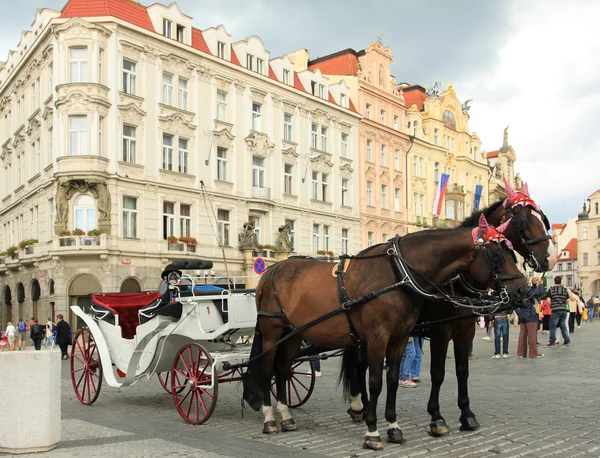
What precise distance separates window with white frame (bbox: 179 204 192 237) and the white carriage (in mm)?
21312

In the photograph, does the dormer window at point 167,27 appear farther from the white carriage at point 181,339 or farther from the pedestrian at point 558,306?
the white carriage at point 181,339

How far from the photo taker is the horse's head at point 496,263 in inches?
258

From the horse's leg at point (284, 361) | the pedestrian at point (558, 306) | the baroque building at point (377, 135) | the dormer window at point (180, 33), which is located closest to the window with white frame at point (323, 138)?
the baroque building at point (377, 135)

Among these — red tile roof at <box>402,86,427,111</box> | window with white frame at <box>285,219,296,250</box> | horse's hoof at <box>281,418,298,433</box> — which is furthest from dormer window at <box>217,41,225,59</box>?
horse's hoof at <box>281,418,298,433</box>

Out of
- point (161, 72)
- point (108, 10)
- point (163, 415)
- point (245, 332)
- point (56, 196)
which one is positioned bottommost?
point (163, 415)

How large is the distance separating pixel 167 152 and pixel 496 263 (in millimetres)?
26271

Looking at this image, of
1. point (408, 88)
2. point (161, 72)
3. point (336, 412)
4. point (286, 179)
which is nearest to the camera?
point (336, 412)

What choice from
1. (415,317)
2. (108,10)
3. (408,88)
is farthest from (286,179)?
(415,317)

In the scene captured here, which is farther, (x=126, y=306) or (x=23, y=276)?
(x=23, y=276)

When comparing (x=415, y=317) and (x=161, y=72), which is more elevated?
(x=161, y=72)

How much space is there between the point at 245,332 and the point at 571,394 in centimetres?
482

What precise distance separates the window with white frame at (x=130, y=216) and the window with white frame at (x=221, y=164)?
208 inches

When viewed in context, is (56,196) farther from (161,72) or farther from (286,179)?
(286,179)

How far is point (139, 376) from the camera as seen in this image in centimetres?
934
